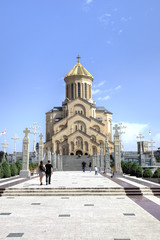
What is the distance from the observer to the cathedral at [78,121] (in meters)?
47.0

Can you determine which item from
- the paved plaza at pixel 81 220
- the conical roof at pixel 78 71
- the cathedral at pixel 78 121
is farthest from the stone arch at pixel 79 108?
the paved plaza at pixel 81 220

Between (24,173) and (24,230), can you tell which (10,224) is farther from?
(24,173)

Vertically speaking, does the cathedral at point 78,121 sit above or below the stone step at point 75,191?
above

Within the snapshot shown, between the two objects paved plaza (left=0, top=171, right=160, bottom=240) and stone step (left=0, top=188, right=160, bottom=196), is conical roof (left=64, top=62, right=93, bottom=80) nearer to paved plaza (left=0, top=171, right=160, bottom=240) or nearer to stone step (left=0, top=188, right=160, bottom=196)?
stone step (left=0, top=188, right=160, bottom=196)

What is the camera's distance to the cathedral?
47.0 m

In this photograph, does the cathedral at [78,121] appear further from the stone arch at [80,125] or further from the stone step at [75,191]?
the stone step at [75,191]

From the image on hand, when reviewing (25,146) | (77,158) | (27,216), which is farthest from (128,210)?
(77,158)

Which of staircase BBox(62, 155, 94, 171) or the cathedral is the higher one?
the cathedral

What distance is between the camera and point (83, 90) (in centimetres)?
5556

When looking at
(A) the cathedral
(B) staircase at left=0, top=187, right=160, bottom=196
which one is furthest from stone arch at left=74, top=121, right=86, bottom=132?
(B) staircase at left=0, top=187, right=160, bottom=196

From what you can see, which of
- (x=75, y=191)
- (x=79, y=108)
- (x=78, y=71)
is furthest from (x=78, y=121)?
(x=75, y=191)

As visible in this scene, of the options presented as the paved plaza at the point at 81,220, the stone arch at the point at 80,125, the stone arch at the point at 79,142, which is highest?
the stone arch at the point at 80,125

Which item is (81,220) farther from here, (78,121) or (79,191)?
(78,121)

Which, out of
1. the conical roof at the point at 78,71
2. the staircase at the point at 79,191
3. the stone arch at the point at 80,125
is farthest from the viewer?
the conical roof at the point at 78,71
